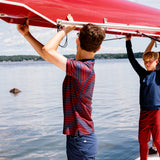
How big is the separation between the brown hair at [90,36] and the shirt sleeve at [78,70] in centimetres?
17

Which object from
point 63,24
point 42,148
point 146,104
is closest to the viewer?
point 63,24

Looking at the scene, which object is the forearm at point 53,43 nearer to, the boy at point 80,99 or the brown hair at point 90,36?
the boy at point 80,99

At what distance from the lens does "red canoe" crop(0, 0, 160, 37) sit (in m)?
2.80

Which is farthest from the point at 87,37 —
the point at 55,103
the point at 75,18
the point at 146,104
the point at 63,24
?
the point at 55,103

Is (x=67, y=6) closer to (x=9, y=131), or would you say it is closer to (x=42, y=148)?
(x=42, y=148)

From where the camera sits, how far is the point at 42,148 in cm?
841

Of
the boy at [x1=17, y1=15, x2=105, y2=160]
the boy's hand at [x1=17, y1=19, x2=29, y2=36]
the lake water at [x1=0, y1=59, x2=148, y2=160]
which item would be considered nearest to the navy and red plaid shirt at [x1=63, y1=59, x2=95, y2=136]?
the boy at [x1=17, y1=15, x2=105, y2=160]

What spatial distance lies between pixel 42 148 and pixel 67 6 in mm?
6024

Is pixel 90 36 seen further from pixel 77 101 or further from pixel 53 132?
pixel 53 132

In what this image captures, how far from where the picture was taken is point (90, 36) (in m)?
2.38

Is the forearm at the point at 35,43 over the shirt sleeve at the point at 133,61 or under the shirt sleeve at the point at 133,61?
over

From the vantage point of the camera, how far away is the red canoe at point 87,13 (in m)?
2.80

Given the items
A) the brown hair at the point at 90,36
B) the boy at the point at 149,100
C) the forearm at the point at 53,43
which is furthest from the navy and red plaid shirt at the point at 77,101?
the boy at the point at 149,100

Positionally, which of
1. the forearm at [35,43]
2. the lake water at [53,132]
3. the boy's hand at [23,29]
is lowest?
the lake water at [53,132]
